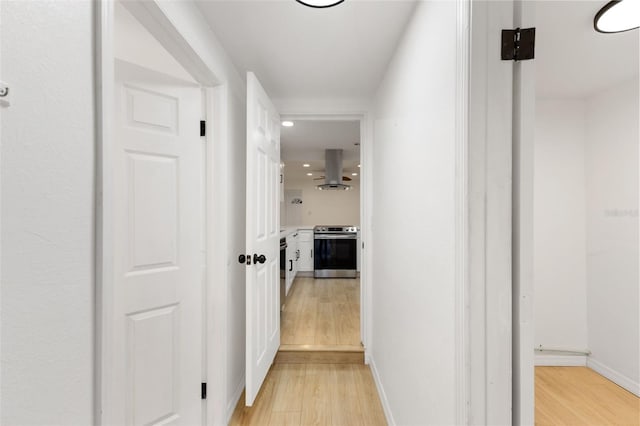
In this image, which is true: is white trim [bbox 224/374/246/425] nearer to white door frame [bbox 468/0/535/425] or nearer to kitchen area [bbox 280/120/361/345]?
kitchen area [bbox 280/120/361/345]

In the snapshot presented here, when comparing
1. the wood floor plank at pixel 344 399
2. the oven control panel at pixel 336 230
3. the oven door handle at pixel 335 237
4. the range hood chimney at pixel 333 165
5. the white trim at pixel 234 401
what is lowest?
the wood floor plank at pixel 344 399

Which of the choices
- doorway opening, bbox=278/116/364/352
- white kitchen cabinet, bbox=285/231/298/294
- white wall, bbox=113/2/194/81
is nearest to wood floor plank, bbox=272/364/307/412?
doorway opening, bbox=278/116/364/352

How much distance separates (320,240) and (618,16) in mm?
4685

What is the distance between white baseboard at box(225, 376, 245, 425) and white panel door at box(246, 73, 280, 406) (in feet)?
0.54

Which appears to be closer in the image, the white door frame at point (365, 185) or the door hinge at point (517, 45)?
the door hinge at point (517, 45)

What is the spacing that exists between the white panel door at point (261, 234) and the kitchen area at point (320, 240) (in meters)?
0.67

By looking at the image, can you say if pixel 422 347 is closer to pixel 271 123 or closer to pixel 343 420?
pixel 343 420

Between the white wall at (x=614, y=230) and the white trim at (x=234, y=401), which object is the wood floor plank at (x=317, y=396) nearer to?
the white trim at (x=234, y=401)

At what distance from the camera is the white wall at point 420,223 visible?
3.30 feet

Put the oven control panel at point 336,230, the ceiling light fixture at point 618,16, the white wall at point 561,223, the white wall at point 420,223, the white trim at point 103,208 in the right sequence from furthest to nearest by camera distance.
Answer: the oven control panel at point 336,230
the white wall at point 561,223
the ceiling light fixture at point 618,16
the white wall at point 420,223
the white trim at point 103,208

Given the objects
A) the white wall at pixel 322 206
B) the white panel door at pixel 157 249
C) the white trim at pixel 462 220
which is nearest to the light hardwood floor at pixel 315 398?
the white panel door at pixel 157 249

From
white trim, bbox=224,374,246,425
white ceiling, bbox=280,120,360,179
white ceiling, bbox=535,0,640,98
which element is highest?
white ceiling, bbox=280,120,360,179

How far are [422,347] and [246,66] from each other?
201cm

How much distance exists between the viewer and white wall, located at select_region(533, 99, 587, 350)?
2.52 m
